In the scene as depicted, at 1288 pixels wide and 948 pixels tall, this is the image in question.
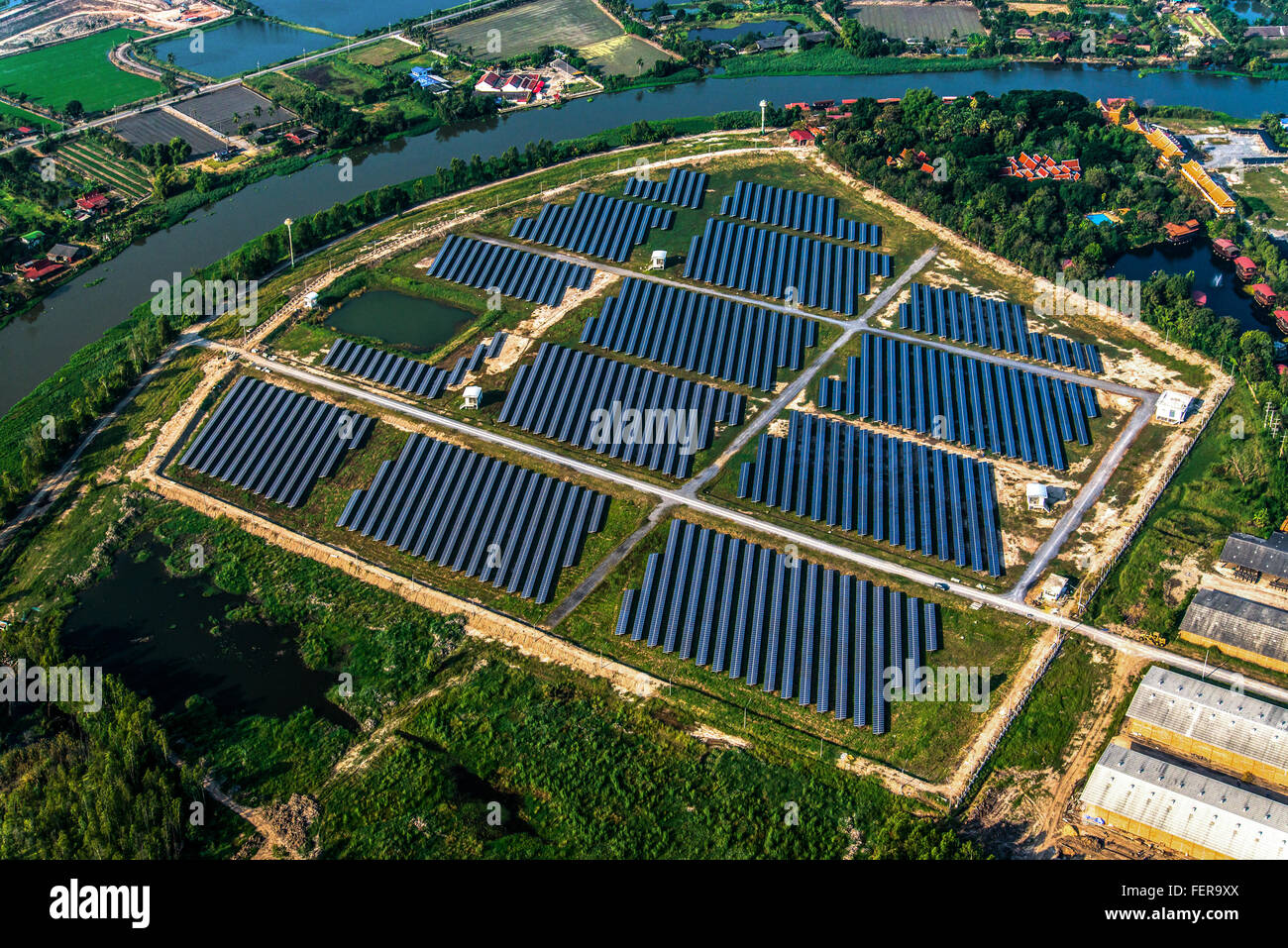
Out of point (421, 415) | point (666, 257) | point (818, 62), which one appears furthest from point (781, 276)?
point (818, 62)

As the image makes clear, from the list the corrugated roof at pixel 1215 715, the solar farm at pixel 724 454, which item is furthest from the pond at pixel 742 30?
the corrugated roof at pixel 1215 715

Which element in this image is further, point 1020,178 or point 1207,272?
point 1020,178

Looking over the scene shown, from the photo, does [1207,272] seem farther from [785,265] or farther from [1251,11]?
[1251,11]

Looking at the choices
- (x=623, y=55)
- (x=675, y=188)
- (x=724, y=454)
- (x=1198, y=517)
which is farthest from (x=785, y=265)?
(x=623, y=55)

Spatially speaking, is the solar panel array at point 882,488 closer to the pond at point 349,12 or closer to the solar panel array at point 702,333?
the solar panel array at point 702,333

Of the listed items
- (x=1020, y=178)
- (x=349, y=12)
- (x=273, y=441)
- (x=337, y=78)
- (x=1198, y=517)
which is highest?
(x=1020, y=178)

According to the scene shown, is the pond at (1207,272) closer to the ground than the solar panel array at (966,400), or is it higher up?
higher up
